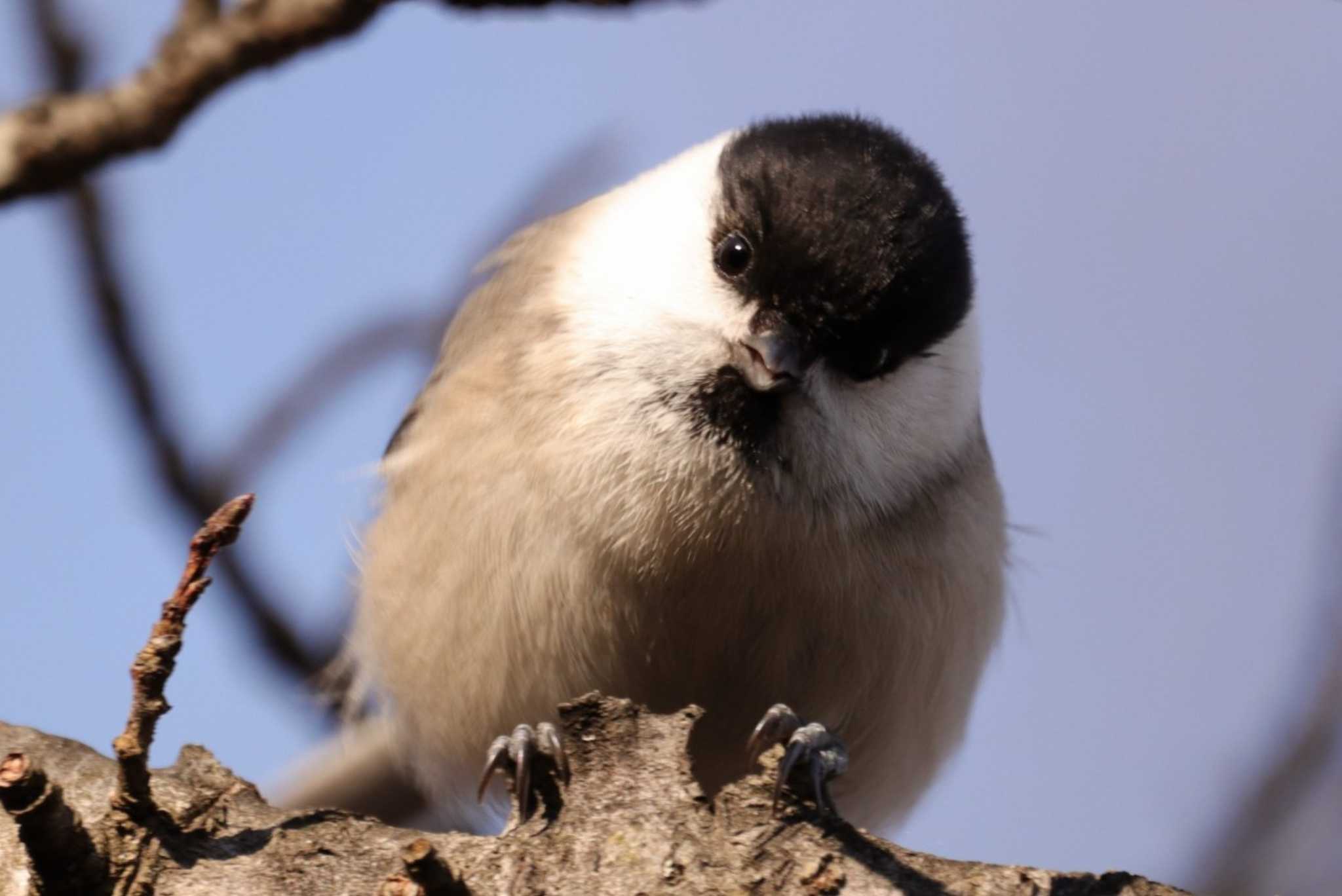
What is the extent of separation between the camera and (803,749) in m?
1.84

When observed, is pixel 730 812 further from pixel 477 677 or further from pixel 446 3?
pixel 446 3

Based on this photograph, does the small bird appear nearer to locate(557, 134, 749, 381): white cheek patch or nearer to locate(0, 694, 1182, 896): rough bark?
locate(557, 134, 749, 381): white cheek patch

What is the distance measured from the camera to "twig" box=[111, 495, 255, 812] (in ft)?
4.77

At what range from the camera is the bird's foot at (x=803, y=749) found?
1706 mm

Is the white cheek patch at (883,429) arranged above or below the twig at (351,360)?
below

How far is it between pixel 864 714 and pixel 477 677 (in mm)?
668

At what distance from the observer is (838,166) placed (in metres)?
2.38

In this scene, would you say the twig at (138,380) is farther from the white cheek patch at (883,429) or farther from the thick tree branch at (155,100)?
the white cheek patch at (883,429)

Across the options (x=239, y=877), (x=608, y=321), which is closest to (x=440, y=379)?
(x=608, y=321)

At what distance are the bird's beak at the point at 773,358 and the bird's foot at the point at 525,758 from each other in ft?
2.00

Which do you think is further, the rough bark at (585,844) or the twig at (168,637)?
the rough bark at (585,844)

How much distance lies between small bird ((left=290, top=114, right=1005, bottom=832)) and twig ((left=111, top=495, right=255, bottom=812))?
66cm

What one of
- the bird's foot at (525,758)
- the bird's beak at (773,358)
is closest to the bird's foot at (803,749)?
the bird's foot at (525,758)

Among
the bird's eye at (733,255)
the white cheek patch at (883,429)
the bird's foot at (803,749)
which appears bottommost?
the bird's foot at (803,749)
